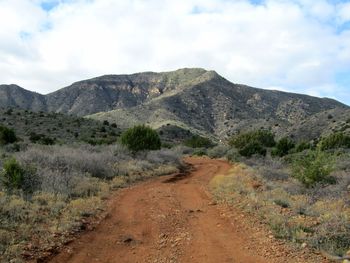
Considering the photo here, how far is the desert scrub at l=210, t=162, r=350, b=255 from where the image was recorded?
9164 millimetres

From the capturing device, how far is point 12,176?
14.2 m

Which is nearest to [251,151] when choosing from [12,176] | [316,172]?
[316,172]

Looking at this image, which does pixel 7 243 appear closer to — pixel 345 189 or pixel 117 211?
pixel 117 211

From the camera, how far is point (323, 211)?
1159cm

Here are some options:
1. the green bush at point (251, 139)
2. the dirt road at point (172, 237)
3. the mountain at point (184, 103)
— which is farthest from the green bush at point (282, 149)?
the mountain at point (184, 103)

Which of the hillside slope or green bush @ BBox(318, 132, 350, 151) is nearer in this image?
green bush @ BBox(318, 132, 350, 151)

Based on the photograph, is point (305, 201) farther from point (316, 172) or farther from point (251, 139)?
point (251, 139)

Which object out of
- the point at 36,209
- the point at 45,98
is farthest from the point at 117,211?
the point at 45,98

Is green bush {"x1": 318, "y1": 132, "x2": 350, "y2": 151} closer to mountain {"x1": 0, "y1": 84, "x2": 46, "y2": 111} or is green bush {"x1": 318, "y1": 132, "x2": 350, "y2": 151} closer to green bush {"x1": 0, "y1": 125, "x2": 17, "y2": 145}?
green bush {"x1": 0, "y1": 125, "x2": 17, "y2": 145}

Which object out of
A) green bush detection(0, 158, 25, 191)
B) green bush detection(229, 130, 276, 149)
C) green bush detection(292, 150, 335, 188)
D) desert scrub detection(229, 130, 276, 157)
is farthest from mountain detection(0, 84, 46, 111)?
green bush detection(292, 150, 335, 188)

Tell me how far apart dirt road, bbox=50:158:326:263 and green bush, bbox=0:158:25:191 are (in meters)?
3.22

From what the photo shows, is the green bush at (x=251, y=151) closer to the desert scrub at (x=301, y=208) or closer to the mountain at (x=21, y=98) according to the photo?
the desert scrub at (x=301, y=208)

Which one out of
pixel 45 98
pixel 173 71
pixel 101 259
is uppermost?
pixel 173 71

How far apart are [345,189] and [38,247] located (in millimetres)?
11967
